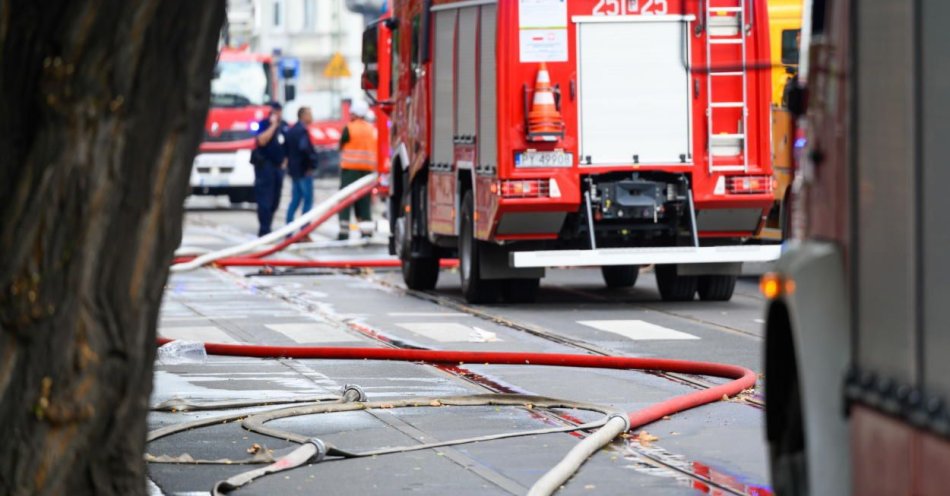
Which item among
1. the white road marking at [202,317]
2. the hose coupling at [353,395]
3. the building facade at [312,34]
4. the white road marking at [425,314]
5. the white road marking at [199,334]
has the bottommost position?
the white road marking at [425,314]

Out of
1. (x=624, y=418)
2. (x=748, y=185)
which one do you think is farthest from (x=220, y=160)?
(x=624, y=418)

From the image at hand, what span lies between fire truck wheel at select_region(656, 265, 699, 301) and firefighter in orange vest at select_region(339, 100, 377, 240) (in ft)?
33.4

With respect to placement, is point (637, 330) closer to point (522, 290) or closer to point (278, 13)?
point (522, 290)

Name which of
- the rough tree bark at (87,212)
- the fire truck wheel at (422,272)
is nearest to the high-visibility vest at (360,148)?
the fire truck wheel at (422,272)

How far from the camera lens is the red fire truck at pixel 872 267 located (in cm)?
450

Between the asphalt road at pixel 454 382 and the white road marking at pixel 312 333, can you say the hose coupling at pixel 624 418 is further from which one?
the white road marking at pixel 312 333

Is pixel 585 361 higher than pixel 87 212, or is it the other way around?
pixel 87 212

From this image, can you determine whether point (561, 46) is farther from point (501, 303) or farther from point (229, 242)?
point (229, 242)

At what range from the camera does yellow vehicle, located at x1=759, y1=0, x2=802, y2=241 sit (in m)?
19.4

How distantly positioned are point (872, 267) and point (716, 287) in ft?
46.0

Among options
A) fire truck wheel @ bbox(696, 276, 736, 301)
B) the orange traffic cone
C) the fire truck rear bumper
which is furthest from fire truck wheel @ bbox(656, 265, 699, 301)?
the orange traffic cone

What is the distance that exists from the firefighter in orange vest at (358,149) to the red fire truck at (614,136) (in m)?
10.5

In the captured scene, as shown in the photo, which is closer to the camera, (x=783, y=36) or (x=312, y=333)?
(x=312, y=333)

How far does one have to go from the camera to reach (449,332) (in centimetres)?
1582
